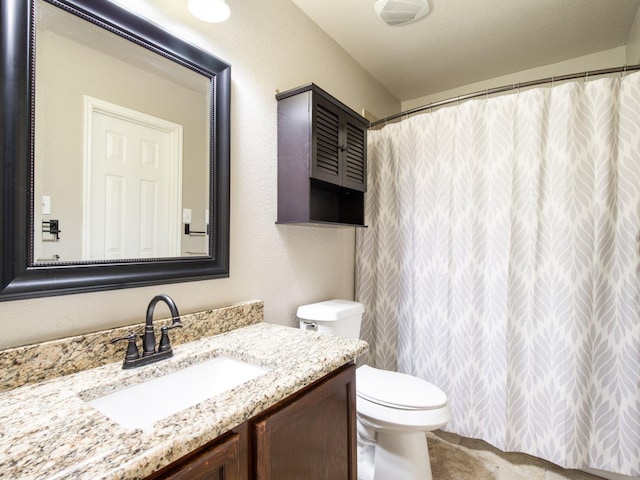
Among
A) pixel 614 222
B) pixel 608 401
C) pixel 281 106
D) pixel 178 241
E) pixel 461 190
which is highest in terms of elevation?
pixel 281 106

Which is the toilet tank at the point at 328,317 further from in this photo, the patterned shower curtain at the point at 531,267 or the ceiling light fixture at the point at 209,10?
the ceiling light fixture at the point at 209,10

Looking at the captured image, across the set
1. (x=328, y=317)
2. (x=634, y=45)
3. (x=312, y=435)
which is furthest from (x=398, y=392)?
(x=634, y=45)

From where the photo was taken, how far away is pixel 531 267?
1633mm

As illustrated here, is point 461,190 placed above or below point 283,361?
above

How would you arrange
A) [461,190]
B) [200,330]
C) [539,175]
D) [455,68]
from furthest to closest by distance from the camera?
[455,68] → [461,190] → [539,175] → [200,330]

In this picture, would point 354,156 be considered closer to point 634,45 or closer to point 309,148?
point 309,148

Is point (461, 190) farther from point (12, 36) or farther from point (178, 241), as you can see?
point (12, 36)

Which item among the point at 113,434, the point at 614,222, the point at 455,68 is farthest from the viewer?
the point at 455,68

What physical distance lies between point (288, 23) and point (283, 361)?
163cm

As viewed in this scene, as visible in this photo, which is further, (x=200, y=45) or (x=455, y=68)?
(x=455, y=68)

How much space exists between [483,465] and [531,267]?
3.48 ft

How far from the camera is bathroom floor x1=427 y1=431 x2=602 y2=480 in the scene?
1.62 metres

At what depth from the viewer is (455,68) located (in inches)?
92.2

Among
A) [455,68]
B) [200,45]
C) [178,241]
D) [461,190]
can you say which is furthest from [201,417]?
[455,68]
